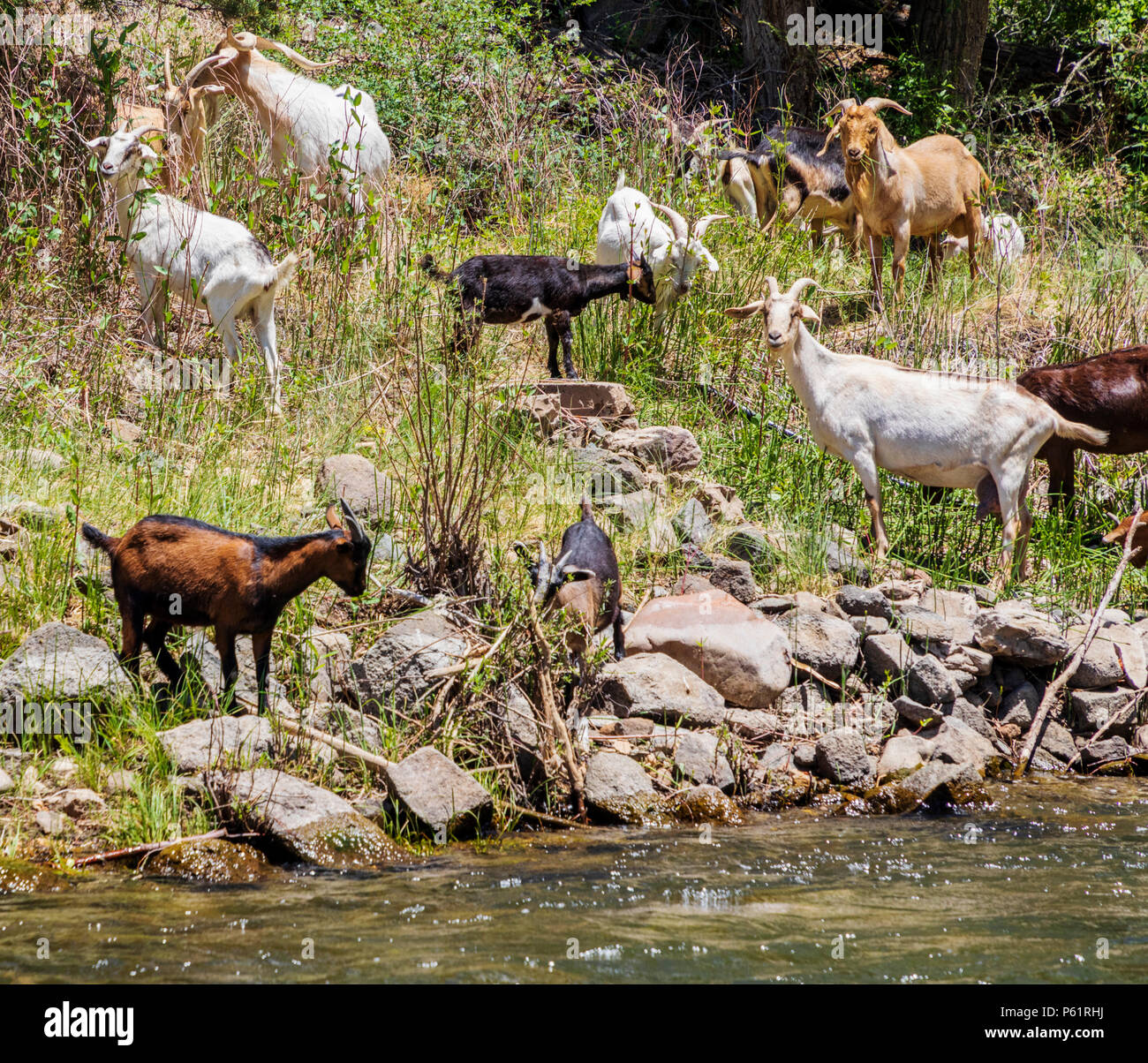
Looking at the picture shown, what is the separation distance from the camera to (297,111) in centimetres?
1012

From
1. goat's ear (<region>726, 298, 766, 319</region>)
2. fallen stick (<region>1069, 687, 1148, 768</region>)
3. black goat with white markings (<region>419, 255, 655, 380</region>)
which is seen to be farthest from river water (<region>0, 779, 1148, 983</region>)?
black goat with white markings (<region>419, 255, 655, 380</region>)

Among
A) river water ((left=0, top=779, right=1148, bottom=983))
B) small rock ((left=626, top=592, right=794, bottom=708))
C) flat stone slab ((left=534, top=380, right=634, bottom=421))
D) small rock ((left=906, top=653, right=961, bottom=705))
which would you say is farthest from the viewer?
flat stone slab ((left=534, top=380, right=634, bottom=421))

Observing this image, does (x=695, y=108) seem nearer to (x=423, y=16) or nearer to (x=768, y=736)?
(x=423, y=16)

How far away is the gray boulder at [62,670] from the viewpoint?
206 inches

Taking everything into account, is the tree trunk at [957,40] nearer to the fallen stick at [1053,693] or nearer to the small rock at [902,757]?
the fallen stick at [1053,693]

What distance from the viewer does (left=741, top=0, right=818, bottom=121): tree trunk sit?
45.6 ft

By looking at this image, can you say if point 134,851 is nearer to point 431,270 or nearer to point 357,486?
point 357,486

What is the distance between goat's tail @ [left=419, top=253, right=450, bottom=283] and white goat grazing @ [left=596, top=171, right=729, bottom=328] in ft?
4.04

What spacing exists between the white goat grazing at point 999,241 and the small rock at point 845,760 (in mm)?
6455

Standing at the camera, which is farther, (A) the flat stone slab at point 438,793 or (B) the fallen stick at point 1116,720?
(B) the fallen stick at point 1116,720

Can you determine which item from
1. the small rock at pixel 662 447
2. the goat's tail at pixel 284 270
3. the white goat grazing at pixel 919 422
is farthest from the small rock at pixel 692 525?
the goat's tail at pixel 284 270

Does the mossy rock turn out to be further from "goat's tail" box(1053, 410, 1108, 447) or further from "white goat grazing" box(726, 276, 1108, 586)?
"goat's tail" box(1053, 410, 1108, 447)

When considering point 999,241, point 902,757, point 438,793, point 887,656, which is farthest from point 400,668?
point 999,241
